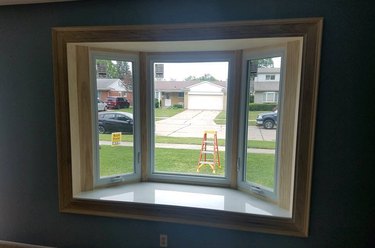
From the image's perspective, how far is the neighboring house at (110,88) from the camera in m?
2.36

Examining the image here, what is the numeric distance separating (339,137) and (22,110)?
255 centimetres

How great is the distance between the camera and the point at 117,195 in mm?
2188

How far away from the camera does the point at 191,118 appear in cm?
249

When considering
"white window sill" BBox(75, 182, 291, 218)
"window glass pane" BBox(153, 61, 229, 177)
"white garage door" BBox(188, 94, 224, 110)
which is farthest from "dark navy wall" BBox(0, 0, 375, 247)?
"white garage door" BBox(188, 94, 224, 110)

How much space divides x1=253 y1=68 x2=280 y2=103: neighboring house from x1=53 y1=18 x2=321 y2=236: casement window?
39 mm

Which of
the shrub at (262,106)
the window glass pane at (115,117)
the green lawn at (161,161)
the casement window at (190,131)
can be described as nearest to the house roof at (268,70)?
the casement window at (190,131)

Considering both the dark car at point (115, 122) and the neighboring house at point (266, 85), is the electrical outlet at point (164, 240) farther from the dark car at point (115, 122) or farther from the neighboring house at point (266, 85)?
the neighboring house at point (266, 85)

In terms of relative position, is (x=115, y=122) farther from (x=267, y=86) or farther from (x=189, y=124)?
(x=267, y=86)

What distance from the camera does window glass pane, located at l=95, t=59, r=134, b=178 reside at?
7.79 ft

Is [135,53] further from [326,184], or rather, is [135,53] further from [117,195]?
[326,184]

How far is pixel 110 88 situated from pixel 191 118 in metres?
0.87

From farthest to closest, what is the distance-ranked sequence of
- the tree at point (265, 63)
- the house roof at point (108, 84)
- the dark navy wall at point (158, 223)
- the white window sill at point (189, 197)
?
the house roof at point (108, 84)
the tree at point (265, 63)
the white window sill at point (189, 197)
the dark navy wall at point (158, 223)

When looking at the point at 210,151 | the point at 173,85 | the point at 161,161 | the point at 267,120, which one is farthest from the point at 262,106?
the point at 161,161

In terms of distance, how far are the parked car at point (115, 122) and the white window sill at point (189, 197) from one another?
585mm
